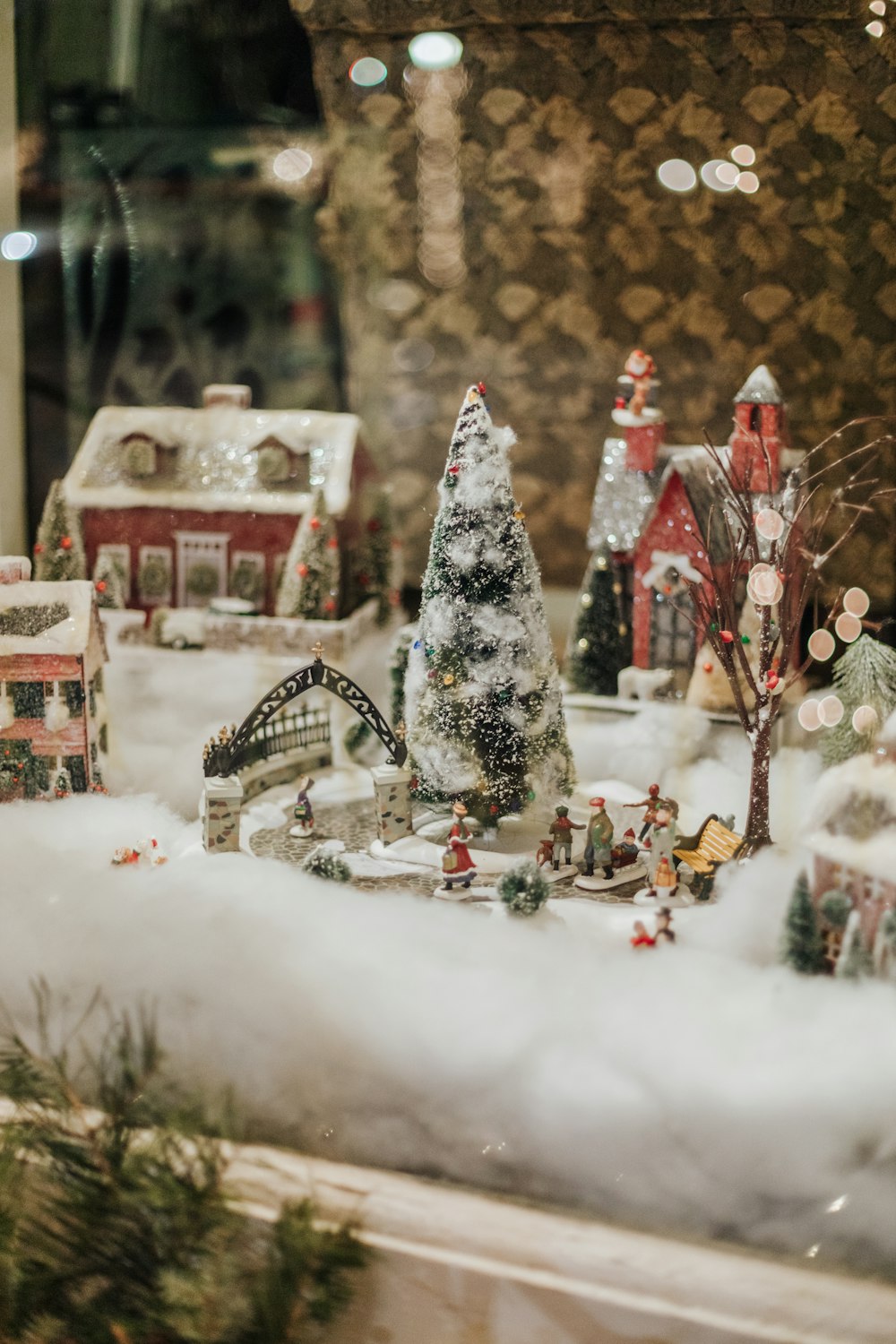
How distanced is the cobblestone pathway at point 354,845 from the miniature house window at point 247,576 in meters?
0.59

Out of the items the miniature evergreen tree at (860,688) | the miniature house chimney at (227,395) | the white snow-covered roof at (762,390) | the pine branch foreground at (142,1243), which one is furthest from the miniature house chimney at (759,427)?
the pine branch foreground at (142,1243)

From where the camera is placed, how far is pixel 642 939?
2.30 m

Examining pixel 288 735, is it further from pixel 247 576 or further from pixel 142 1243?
pixel 142 1243

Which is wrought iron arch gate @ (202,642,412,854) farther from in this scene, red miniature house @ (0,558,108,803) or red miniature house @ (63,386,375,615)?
red miniature house @ (63,386,375,615)

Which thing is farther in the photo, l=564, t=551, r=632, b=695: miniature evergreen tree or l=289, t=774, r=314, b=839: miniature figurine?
l=564, t=551, r=632, b=695: miniature evergreen tree

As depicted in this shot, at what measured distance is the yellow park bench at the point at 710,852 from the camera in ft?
8.86

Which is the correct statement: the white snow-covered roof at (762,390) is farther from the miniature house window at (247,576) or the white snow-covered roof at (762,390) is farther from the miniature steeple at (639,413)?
the miniature house window at (247,576)

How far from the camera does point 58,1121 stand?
6.96ft

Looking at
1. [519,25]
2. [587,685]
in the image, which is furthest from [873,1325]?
[519,25]

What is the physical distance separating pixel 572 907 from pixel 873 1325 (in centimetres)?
97

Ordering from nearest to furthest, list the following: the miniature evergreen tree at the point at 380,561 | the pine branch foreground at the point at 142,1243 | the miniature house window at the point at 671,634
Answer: the pine branch foreground at the point at 142,1243 → the miniature house window at the point at 671,634 → the miniature evergreen tree at the point at 380,561

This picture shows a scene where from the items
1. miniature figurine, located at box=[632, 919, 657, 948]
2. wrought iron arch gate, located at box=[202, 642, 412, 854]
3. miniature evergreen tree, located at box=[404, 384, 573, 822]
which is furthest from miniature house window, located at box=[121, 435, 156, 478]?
miniature figurine, located at box=[632, 919, 657, 948]

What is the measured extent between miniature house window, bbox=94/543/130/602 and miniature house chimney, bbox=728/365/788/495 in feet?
5.04

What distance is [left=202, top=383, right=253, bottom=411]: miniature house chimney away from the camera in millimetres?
3484
